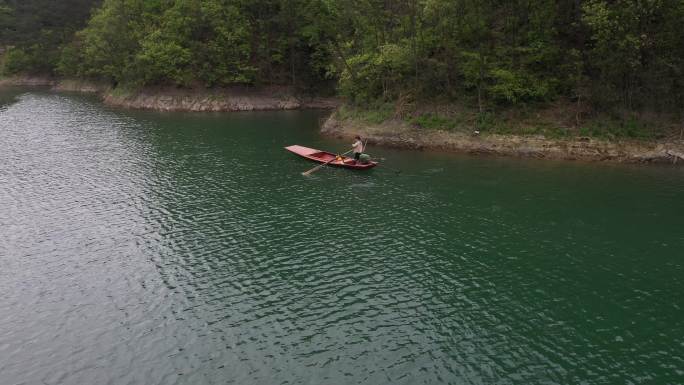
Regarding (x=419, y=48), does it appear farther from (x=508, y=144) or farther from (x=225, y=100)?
(x=225, y=100)

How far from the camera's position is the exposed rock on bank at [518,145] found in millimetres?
38656

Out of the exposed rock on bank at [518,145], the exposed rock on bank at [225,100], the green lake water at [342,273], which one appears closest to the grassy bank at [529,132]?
the exposed rock on bank at [518,145]

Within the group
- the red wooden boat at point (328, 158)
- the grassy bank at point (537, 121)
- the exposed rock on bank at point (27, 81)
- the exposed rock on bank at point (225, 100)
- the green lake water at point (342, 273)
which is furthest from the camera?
the exposed rock on bank at point (27, 81)

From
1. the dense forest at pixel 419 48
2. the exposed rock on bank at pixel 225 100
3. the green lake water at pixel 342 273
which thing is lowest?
the green lake water at pixel 342 273

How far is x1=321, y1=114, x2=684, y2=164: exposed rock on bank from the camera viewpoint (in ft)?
127

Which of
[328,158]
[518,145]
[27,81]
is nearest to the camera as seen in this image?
[328,158]

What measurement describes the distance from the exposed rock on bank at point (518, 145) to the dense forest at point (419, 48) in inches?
146

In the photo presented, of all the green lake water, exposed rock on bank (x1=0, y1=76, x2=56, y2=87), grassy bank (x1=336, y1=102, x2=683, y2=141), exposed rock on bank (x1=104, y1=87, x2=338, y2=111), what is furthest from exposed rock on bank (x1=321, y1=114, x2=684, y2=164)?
exposed rock on bank (x1=0, y1=76, x2=56, y2=87)

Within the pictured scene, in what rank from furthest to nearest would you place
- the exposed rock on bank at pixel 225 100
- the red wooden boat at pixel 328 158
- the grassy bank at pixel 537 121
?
the exposed rock on bank at pixel 225 100
the grassy bank at pixel 537 121
the red wooden boat at pixel 328 158

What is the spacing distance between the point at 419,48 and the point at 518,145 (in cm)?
1364

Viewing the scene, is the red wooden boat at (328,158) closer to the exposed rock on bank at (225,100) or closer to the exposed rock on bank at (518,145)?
the exposed rock on bank at (518,145)

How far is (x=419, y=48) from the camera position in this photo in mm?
46750

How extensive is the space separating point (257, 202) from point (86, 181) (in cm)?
1494

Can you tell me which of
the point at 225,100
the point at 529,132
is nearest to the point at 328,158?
the point at 529,132
